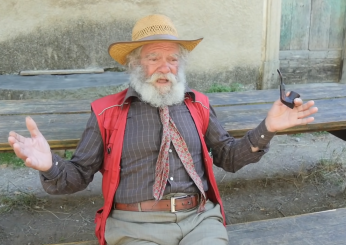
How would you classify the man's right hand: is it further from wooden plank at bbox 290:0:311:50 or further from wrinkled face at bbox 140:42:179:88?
wooden plank at bbox 290:0:311:50

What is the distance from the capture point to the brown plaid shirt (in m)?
1.71

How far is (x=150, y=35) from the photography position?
182 centimetres

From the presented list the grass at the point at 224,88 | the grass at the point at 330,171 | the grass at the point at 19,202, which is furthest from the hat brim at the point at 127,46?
the grass at the point at 224,88

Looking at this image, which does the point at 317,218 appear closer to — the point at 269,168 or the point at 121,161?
the point at 121,161

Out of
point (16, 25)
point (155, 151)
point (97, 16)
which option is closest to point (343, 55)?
point (97, 16)

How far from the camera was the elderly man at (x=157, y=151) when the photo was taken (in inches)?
65.6

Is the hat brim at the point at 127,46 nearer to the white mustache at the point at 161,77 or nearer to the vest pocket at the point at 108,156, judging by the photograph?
the white mustache at the point at 161,77

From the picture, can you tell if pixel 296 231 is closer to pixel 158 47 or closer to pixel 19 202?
pixel 158 47

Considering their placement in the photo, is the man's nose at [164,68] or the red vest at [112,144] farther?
the man's nose at [164,68]

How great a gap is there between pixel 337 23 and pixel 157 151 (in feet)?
17.5

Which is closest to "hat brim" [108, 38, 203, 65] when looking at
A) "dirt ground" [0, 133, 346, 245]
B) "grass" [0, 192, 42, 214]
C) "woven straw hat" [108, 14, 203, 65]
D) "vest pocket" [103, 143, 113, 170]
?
"woven straw hat" [108, 14, 203, 65]

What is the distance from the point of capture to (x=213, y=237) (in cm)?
162

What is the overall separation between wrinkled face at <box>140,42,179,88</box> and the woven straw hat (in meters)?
0.05

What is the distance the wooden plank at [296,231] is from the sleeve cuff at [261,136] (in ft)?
1.26
